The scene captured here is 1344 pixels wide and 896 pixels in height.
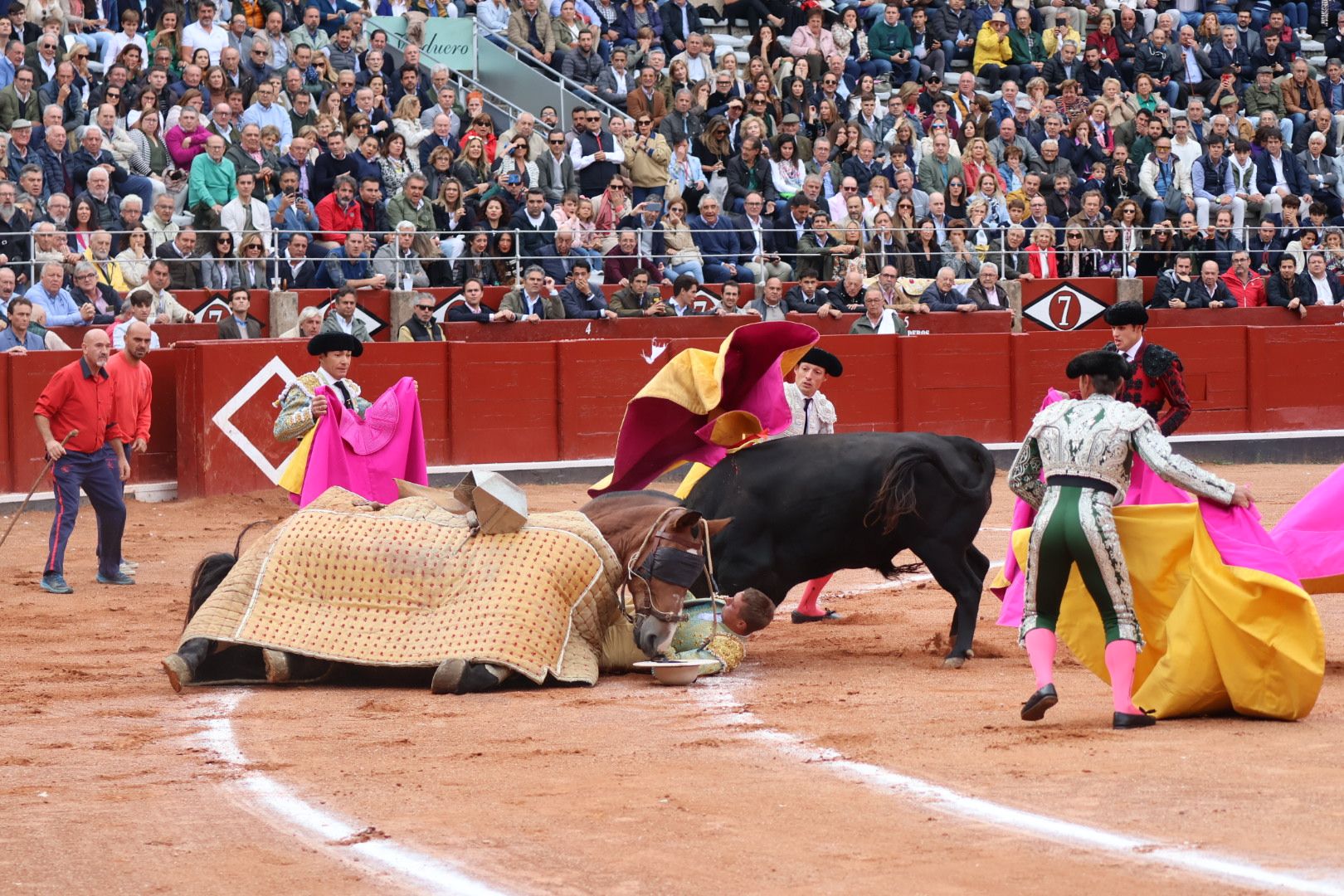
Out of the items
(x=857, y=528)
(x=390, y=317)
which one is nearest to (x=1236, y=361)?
(x=390, y=317)

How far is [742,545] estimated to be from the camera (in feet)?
23.9

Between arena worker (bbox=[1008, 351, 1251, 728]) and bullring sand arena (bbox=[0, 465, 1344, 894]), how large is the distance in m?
0.25

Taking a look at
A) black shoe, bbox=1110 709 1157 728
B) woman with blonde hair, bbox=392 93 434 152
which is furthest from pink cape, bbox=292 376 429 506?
woman with blonde hair, bbox=392 93 434 152

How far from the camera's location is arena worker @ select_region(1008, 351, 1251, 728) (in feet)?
18.7

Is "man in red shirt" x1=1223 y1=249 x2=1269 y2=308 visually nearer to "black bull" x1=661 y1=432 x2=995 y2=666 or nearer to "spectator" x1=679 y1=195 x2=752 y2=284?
"spectator" x1=679 y1=195 x2=752 y2=284

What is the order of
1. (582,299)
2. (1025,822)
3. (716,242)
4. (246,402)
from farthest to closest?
(716,242) < (582,299) < (246,402) < (1025,822)

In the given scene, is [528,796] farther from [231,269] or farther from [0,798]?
[231,269]

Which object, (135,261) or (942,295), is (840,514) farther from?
(942,295)

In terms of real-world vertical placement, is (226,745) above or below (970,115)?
below

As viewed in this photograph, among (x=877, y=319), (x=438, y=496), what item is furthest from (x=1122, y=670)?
(x=877, y=319)

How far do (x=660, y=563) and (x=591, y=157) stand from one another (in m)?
10.3

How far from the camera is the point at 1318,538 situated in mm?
7059

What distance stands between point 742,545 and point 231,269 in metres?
7.63

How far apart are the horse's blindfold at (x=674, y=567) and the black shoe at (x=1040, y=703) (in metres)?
1.25
